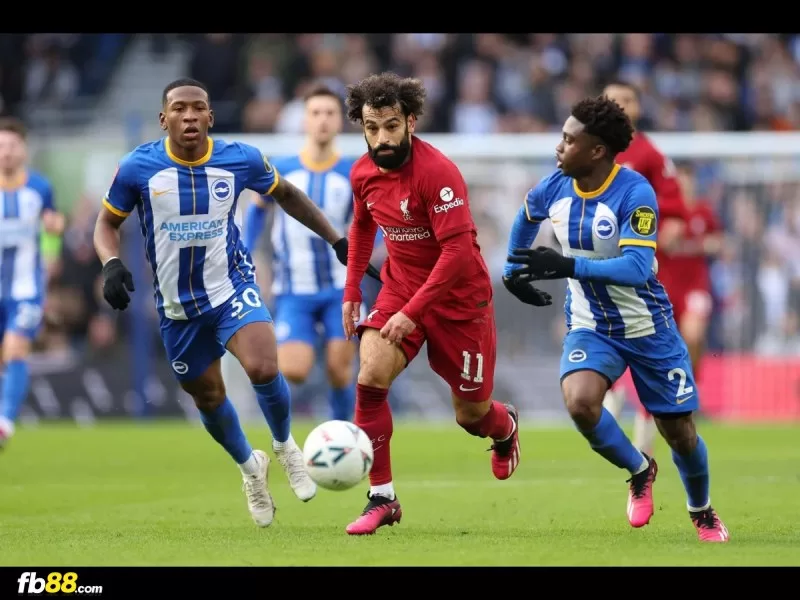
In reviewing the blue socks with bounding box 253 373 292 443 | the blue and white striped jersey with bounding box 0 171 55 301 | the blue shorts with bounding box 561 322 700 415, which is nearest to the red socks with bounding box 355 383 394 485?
the blue socks with bounding box 253 373 292 443

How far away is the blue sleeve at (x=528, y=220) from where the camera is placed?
7629 mm

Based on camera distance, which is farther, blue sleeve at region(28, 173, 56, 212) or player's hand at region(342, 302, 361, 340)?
blue sleeve at region(28, 173, 56, 212)

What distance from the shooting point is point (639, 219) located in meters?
7.15

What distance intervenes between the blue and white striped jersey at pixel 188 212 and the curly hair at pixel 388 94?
0.84 metres

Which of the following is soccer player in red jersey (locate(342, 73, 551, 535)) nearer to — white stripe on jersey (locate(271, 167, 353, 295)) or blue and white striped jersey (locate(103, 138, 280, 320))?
blue and white striped jersey (locate(103, 138, 280, 320))

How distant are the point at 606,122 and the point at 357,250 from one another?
60.6 inches

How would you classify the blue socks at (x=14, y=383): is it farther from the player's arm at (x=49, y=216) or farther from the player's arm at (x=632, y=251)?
the player's arm at (x=632, y=251)

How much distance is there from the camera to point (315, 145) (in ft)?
36.7

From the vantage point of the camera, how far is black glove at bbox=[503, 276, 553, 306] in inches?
293

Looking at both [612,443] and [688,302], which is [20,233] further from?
[612,443]

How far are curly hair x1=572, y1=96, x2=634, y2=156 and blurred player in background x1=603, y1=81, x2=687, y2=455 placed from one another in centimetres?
219
